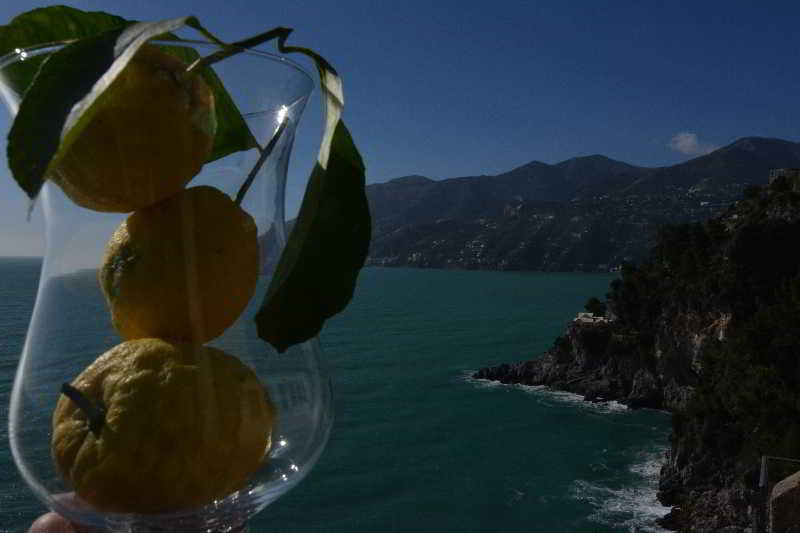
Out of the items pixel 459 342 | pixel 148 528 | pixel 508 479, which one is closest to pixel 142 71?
pixel 148 528

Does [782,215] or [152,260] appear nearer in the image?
[152,260]

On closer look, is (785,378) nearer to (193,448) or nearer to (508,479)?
(508,479)

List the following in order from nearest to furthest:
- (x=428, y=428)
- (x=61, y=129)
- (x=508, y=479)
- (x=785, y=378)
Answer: (x=61, y=129)
(x=785, y=378)
(x=508, y=479)
(x=428, y=428)

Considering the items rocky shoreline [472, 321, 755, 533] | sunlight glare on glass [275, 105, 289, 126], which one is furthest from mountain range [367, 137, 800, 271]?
sunlight glare on glass [275, 105, 289, 126]

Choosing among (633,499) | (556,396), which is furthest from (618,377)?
(633,499)

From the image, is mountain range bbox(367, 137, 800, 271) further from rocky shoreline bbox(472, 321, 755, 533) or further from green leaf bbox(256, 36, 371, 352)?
green leaf bbox(256, 36, 371, 352)

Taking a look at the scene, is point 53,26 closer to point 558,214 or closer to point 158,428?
point 158,428
